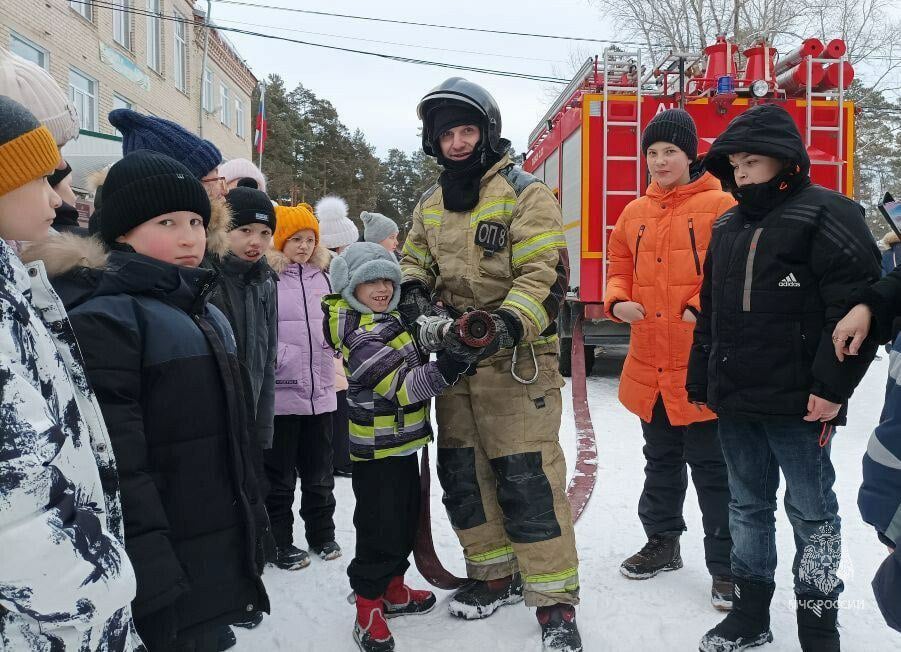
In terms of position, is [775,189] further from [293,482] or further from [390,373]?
[293,482]

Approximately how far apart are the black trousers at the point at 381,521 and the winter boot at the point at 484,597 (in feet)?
1.08

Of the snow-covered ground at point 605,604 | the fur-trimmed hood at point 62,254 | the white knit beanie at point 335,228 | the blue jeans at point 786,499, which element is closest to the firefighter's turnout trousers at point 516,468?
the snow-covered ground at point 605,604

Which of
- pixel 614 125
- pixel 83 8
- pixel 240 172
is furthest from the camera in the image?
pixel 83 8

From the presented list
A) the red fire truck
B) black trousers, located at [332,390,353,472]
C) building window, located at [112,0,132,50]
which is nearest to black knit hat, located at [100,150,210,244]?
black trousers, located at [332,390,353,472]

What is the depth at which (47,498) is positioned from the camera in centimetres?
110

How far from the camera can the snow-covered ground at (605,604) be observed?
101 inches

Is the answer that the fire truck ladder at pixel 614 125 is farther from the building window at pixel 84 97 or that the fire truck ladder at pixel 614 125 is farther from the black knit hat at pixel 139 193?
the building window at pixel 84 97

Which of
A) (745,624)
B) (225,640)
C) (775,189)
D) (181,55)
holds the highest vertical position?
(181,55)

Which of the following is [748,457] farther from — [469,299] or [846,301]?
[469,299]

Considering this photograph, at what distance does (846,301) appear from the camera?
2.10 m

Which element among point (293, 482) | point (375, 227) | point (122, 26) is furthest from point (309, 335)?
point (122, 26)

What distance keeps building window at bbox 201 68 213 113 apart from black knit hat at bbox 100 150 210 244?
70.0ft

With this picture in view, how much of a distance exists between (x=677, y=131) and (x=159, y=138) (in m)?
2.15

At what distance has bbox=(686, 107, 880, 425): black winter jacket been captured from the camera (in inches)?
85.3
